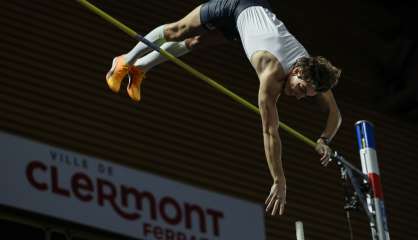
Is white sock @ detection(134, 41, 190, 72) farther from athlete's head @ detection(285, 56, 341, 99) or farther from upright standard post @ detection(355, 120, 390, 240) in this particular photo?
upright standard post @ detection(355, 120, 390, 240)

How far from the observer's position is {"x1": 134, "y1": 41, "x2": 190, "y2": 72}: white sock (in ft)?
28.2

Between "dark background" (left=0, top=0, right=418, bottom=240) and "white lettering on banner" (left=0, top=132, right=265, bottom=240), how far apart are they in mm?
173

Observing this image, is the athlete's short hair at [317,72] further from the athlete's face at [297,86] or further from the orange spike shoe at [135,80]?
the orange spike shoe at [135,80]

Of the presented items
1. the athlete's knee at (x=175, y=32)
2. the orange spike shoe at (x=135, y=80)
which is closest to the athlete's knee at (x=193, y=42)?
the athlete's knee at (x=175, y=32)

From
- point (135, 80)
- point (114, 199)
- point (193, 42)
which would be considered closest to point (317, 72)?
point (193, 42)

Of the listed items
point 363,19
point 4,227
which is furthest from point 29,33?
point 363,19

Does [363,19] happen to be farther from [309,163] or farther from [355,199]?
[355,199]

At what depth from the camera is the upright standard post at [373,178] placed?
8.59 metres

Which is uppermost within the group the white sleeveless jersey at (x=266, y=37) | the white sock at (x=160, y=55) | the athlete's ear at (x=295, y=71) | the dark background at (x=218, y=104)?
the dark background at (x=218, y=104)

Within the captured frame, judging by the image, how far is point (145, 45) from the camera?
8.52m

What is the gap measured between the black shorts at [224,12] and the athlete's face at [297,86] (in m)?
0.68

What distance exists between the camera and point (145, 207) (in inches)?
464

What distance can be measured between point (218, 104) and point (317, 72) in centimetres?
554

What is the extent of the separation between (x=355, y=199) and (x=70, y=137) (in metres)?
3.94
